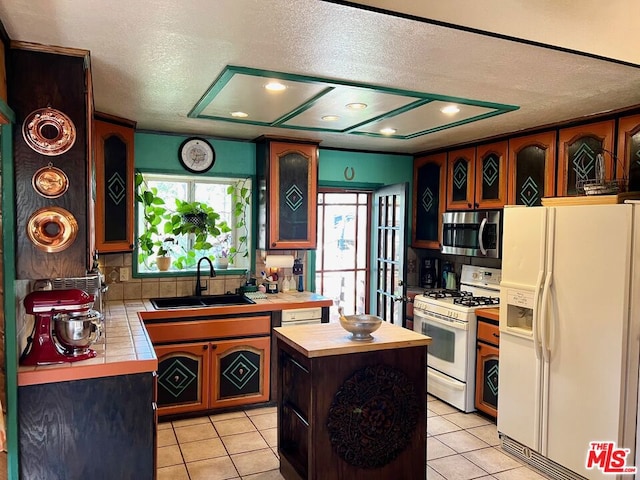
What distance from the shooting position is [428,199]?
16.4 ft

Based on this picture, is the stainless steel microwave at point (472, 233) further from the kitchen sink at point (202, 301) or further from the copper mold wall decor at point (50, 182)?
the copper mold wall decor at point (50, 182)

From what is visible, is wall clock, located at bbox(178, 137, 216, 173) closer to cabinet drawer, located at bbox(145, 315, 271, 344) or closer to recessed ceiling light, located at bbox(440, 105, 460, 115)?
cabinet drawer, located at bbox(145, 315, 271, 344)

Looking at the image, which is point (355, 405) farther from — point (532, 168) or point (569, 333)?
point (532, 168)

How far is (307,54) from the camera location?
2.15m

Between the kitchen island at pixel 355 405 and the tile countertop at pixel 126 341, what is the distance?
82 centimetres

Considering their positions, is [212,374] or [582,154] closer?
[582,154]

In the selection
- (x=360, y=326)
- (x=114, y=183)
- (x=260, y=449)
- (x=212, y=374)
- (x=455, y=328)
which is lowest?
(x=260, y=449)

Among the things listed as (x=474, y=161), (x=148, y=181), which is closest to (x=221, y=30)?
(x=148, y=181)

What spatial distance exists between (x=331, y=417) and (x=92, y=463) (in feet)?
3.88

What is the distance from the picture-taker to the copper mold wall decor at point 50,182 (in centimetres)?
212

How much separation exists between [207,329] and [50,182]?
1.94 meters

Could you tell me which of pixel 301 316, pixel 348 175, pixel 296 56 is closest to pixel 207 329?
pixel 301 316

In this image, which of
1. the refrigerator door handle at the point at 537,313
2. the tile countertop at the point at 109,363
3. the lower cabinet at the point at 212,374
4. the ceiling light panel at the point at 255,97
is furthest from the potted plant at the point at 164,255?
the refrigerator door handle at the point at 537,313

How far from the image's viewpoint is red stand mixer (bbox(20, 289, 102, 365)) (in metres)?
2.27
